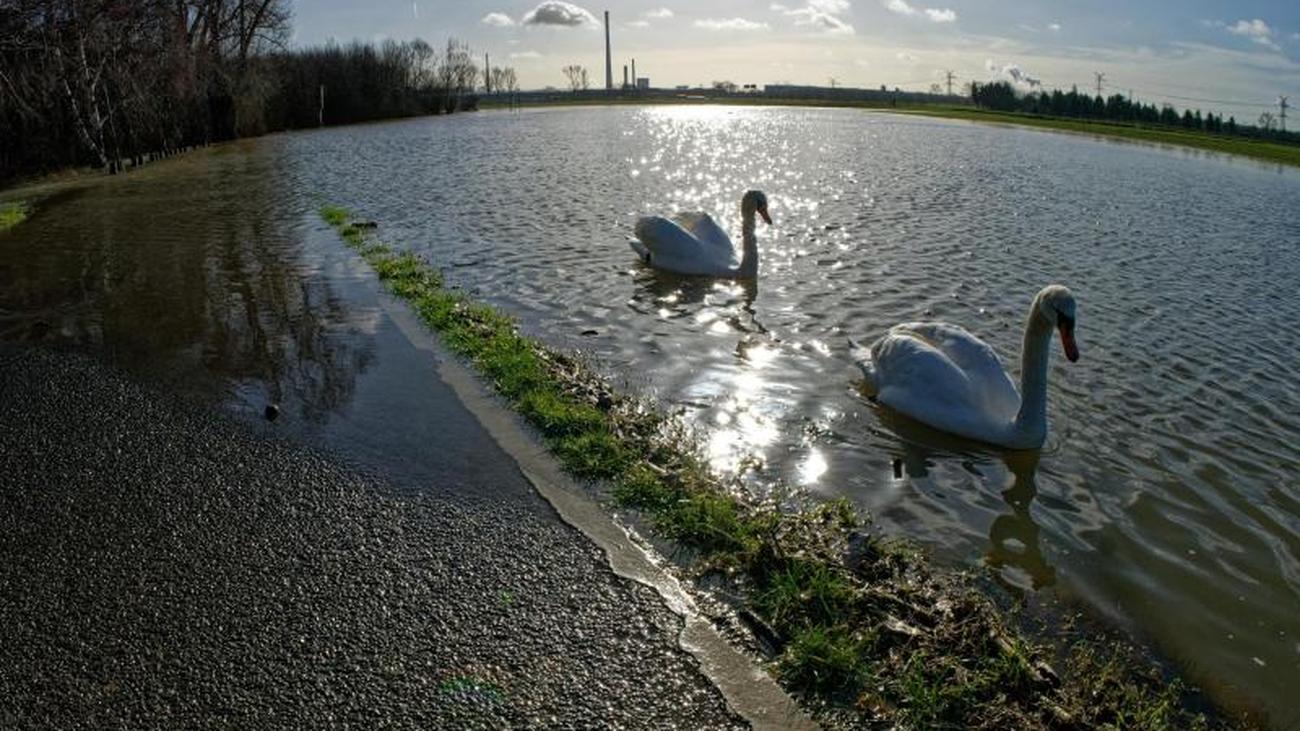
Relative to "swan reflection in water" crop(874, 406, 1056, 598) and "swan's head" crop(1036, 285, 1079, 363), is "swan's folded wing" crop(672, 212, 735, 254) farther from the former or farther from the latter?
"swan's head" crop(1036, 285, 1079, 363)

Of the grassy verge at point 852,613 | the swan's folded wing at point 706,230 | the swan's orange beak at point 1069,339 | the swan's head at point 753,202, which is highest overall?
the swan's head at point 753,202

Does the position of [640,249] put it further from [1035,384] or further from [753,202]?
[1035,384]

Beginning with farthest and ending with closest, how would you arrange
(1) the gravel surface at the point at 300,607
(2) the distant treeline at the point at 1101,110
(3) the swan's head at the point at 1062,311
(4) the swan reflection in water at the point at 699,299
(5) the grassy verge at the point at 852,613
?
(2) the distant treeline at the point at 1101,110, (4) the swan reflection in water at the point at 699,299, (3) the swan's head at the point at 1062,311, (5) the grassy verge at the point at 852,613, (1) the gravel surface at the point at 300,607

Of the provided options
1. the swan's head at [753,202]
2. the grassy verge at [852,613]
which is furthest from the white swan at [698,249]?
the grassy verge at [852,613]

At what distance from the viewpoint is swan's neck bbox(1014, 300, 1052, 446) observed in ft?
20.1

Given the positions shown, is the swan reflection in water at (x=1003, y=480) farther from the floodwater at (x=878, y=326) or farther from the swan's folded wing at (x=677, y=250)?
the swan's folded wing at (x=677, y=250)

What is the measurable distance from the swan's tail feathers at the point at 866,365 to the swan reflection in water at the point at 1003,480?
263 mm

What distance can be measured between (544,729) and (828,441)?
143 inches

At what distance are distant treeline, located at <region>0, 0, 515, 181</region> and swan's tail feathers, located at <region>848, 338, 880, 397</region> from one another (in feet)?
56.5

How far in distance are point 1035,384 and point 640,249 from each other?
6.95m

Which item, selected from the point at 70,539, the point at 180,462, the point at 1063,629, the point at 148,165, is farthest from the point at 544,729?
the point at 148,165

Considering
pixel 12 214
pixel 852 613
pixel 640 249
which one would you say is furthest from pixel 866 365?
pixel 12 214

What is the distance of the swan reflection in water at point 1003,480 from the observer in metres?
4.79

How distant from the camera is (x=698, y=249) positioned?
37.7ft
